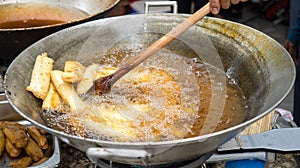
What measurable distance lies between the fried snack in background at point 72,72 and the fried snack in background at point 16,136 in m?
0.35

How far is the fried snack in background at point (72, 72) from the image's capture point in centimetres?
172

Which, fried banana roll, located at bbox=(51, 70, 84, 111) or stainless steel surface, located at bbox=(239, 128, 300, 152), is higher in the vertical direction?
fried banana roll, located at bbox=(51, 70, 84, 111)

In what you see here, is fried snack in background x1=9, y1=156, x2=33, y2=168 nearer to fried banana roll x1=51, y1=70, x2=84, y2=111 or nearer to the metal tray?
the metal tray

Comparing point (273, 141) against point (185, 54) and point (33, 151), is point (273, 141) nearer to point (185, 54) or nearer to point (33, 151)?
point (185, 54)

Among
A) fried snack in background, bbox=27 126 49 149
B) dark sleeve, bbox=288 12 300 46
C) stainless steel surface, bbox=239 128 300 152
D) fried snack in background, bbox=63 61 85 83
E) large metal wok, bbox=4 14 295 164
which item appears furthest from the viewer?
→ dark sleeve, bbox=288 12 300 46

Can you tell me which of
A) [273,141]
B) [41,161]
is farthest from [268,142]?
[41,161]

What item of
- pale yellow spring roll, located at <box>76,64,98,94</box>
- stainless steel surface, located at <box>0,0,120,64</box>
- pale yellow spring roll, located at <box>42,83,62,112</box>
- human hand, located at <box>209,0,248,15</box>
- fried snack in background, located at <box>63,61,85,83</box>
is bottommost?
pale yellow spring roll, located at <box>42,83,62,112</box>

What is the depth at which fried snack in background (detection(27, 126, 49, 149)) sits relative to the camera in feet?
6.07

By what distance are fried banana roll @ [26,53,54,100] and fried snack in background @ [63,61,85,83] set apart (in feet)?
0.26

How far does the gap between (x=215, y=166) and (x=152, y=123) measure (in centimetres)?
52

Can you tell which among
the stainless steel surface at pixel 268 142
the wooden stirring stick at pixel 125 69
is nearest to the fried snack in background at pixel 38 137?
the wooden stirring stick at pixel 125 69

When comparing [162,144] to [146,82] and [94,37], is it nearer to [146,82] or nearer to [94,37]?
[146,82]

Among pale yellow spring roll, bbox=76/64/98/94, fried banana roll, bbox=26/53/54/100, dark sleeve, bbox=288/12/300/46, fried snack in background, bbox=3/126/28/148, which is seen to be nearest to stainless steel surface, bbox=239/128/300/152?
pale yellow spring roll, bbox=76/64/98/94

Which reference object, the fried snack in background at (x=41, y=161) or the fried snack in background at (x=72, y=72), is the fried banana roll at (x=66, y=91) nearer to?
the fried snack in background at (x=72, y=72)
